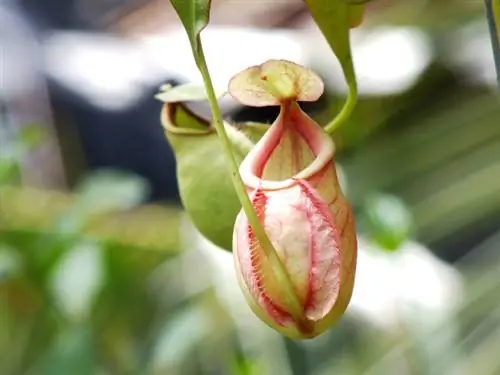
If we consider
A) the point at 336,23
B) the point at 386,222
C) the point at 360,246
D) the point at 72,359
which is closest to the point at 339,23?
the point at 336,23

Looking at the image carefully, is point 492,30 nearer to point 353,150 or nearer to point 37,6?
point 353,150

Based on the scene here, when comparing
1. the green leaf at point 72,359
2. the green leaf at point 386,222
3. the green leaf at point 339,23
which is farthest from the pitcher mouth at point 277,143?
the green leaf at point 72,359

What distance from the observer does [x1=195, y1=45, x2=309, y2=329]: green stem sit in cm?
34

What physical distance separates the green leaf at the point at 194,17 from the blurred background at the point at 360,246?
0.53 meters

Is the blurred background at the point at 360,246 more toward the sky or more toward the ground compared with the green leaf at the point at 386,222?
more toward the ground

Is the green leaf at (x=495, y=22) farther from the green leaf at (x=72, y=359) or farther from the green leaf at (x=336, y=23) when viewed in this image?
the green leaf at (x=72, y=359)

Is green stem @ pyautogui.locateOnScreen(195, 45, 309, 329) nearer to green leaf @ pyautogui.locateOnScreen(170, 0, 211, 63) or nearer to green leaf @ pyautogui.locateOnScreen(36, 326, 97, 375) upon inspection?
green leaf @ pyautogui.locateOnScreen(170, 0, 211, 63)

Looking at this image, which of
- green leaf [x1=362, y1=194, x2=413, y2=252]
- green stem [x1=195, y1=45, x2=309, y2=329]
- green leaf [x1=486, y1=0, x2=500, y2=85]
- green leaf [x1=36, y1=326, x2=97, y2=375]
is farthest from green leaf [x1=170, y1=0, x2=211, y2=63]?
green leaf [x1=36, y1=326, x2=97, y2=375]

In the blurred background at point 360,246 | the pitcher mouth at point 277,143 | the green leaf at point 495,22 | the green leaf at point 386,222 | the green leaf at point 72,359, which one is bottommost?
the blurred background at point 360,246

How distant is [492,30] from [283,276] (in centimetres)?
17

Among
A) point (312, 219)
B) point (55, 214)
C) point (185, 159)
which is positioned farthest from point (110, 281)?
point (312, 219)

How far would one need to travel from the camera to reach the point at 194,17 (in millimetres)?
329

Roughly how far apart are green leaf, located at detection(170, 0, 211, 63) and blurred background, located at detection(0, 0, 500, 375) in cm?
53

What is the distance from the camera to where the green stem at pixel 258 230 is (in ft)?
1.13
